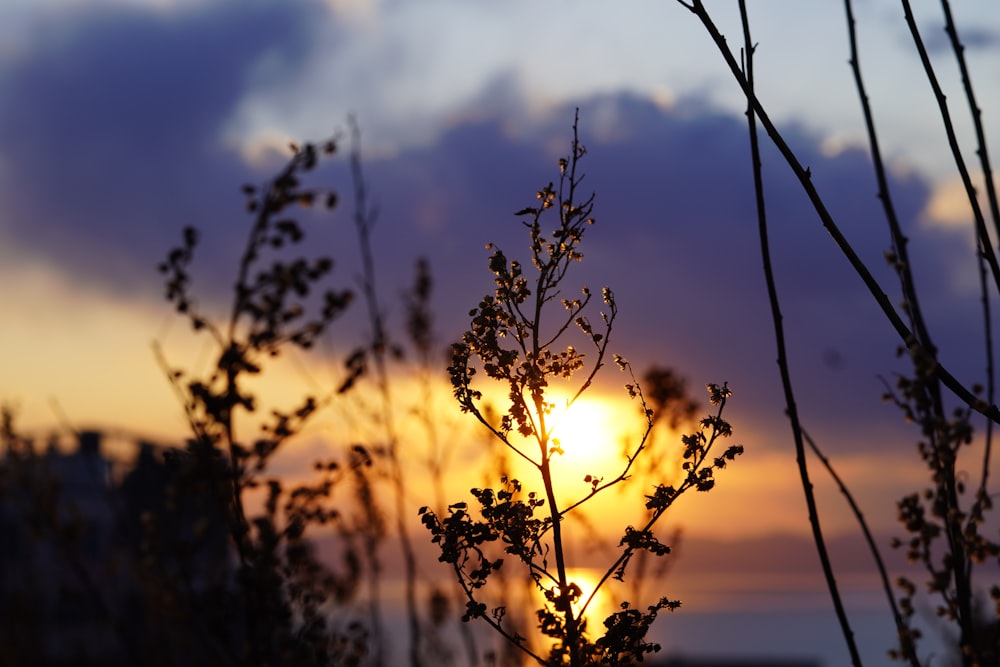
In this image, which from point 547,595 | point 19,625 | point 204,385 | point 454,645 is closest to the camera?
point 547,595

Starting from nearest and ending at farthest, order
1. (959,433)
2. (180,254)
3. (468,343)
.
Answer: (959,433)
(468,343)
(180,254)

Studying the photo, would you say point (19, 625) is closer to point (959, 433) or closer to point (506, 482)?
point (506, 482)

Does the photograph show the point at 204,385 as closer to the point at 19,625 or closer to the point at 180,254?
the point at 180,254

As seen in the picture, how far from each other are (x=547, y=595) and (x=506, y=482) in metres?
0.42

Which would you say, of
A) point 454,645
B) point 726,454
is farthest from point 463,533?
point 454,645

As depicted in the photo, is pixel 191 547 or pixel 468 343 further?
pixel 191 547

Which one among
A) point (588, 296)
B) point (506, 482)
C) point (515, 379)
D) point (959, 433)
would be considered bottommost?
point (959, 433)

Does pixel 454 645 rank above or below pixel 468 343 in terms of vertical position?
above

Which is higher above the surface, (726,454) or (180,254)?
(180,254)

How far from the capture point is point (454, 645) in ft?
53.3

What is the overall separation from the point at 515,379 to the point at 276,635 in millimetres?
2265

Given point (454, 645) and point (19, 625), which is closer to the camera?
point (19, 625)

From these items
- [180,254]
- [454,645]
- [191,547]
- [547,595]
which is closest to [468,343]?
[547,595]

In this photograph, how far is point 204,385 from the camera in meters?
4.54
